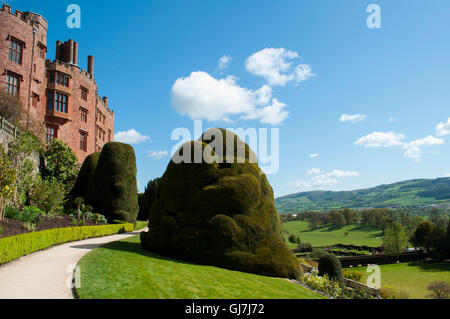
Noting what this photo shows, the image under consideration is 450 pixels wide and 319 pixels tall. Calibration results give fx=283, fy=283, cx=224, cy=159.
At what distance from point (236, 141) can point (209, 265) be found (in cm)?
577

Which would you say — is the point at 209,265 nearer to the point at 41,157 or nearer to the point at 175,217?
the point at 175,217

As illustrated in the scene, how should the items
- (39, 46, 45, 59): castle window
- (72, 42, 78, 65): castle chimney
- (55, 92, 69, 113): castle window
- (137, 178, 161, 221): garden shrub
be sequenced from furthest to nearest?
(137, 178, 161, 221): garden shrub → (72, 42, 78, 65): castle chimney → (55, 92, 69, 113): castle window → (39, 46, 45, 59): castle window

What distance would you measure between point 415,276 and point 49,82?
47.0m

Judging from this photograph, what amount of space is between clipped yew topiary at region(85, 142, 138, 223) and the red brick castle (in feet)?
34.3

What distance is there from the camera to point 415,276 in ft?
101

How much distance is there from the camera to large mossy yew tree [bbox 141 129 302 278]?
11.0m

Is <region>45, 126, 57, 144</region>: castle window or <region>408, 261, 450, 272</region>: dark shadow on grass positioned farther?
<region>408, 261, 450, 272</region>: dark shadow on grass

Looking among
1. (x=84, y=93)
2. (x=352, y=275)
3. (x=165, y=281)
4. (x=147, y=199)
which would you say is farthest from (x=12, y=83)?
(x=352, y=275)

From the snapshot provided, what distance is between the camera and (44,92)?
3294 centimetres

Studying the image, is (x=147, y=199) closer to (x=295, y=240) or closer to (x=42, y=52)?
(x=42, y=52)
